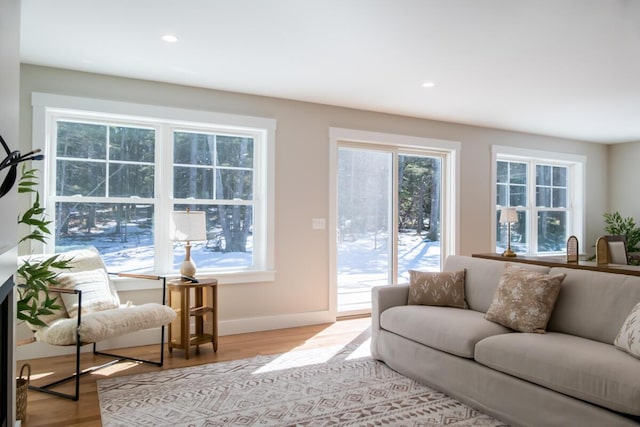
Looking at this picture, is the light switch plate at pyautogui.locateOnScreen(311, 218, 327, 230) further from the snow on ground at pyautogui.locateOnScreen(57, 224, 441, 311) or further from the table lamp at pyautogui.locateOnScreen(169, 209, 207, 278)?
the table lamp at pyautogui.locateOnScreen(169, 209, 207, 278)

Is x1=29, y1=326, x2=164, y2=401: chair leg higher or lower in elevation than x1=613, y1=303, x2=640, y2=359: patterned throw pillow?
lower

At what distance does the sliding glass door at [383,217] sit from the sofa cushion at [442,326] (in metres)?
1.80

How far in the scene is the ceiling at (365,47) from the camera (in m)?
2.76

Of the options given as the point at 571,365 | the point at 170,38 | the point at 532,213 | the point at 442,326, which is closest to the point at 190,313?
the point at 442,326

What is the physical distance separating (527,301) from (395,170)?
296 centimetres

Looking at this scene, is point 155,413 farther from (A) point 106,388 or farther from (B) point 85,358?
(B) point 85,358

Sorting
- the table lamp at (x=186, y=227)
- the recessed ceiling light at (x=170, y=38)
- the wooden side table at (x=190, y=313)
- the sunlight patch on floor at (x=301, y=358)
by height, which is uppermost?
the recessed ceiling light at (x=170, y=38)

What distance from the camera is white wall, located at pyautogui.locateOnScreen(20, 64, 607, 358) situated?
4012 millimetres

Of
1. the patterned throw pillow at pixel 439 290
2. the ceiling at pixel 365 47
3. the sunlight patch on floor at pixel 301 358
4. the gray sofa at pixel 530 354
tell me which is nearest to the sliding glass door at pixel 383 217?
the ceiling at pixel 365 47

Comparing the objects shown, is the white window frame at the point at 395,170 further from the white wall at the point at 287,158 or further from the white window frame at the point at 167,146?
the white window frame at the point at 167,146

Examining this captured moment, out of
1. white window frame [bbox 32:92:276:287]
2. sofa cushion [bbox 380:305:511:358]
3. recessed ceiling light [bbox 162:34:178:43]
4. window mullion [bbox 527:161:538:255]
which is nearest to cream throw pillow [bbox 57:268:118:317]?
white window frame [bbox 32:92:276:287]

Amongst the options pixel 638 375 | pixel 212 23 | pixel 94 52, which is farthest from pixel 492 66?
pixel 94 52

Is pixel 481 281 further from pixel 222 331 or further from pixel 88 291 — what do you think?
pixel 88 291

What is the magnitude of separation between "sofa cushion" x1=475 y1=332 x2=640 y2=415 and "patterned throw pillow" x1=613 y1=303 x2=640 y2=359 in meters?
0.04
